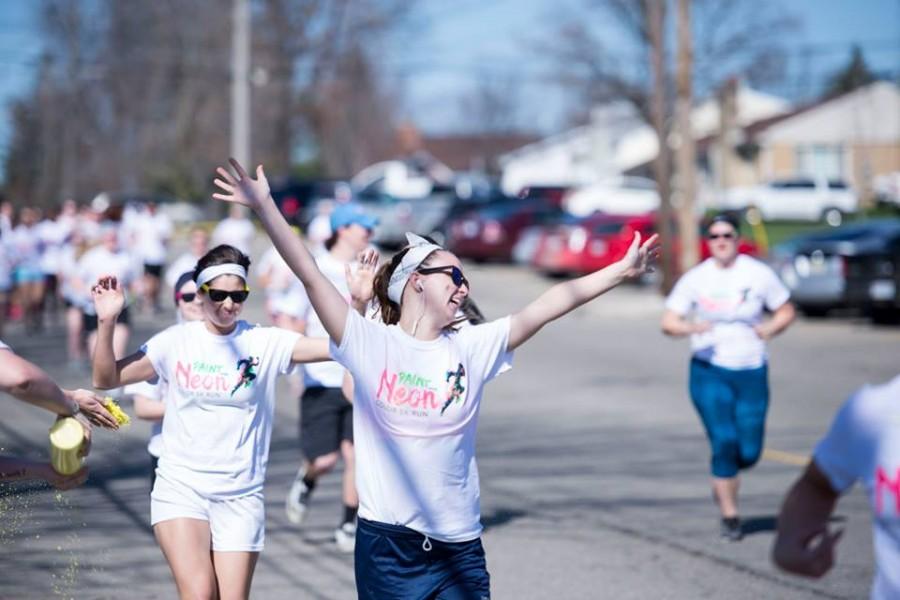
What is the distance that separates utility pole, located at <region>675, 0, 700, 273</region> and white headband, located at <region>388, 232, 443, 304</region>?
20.0 metres

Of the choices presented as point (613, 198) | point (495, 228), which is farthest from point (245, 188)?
point (613, 198)

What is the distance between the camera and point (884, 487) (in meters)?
3.23

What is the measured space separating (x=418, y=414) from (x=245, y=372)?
114cm

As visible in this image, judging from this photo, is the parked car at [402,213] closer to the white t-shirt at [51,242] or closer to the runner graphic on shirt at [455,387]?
the white t-shirt at [51,242]

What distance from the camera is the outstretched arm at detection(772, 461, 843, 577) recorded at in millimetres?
3322

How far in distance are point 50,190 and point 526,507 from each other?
152 ft

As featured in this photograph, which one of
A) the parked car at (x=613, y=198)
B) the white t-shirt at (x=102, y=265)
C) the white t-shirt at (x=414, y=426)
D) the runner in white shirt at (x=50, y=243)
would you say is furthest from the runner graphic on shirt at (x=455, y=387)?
the parked car at (x=613, y=198)

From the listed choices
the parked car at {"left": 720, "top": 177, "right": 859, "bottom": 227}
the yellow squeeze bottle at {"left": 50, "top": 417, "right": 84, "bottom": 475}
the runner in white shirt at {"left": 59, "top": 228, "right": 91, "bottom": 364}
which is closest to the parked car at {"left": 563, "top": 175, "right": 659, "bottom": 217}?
the parked car at {"left": 720, "top": 177, "right": 859, "bottom": 227}

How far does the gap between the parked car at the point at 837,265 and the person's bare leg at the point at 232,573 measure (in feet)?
56.3

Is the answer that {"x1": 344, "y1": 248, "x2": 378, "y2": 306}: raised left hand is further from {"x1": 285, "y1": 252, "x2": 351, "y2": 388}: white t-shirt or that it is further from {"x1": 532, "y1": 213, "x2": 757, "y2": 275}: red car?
{"x1": 532, "y1": 213, "x2": 757, "y2": 275}: red car

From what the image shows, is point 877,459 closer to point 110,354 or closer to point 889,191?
point 110,354

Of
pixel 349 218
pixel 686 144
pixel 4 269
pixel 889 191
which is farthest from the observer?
pixel 889 191

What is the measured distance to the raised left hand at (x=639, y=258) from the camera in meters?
4.91

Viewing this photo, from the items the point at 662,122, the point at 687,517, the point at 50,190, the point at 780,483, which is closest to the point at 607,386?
the point at 780,483
